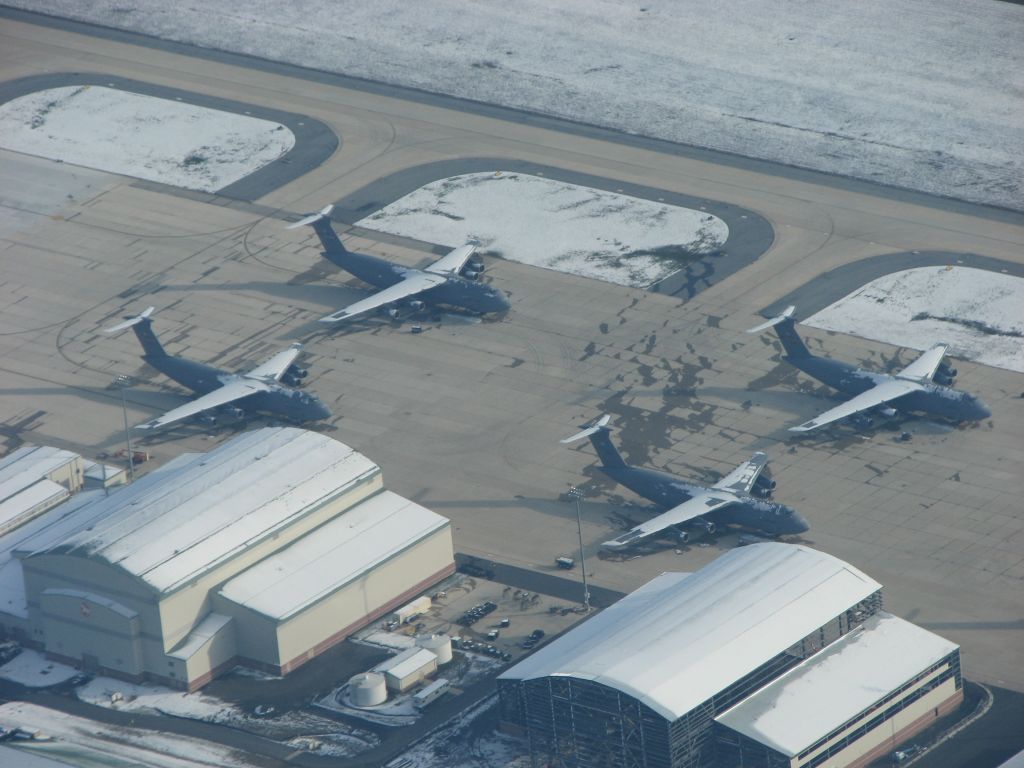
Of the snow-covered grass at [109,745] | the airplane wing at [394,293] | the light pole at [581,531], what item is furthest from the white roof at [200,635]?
the airplane wing at [394,293]

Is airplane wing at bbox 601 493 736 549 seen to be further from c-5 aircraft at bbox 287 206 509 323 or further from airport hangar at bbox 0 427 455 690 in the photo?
c-5 aircraft at bbox 287 206 509 323

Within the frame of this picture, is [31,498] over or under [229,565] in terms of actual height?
under

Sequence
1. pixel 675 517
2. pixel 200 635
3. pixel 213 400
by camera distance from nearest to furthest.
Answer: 1. pixel 200 635
2. pixel 675 517
3. pixel 213 400

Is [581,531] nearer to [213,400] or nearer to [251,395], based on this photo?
[251,395]

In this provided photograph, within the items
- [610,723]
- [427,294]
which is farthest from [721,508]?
[427,294]

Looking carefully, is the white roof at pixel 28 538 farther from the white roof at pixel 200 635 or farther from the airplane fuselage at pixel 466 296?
the airplane fuselage at pixel 466 296

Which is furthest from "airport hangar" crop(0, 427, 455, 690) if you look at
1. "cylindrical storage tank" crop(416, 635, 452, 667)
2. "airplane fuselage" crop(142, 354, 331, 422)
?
"airplane fuselage" crop(142, 354, 331, 422)

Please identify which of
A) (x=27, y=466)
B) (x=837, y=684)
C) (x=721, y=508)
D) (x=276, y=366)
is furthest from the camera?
(x=276, y=366)

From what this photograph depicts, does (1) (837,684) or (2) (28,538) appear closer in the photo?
(1) (837,684)

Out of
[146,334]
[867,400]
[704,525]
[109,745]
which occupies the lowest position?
[109,745]
